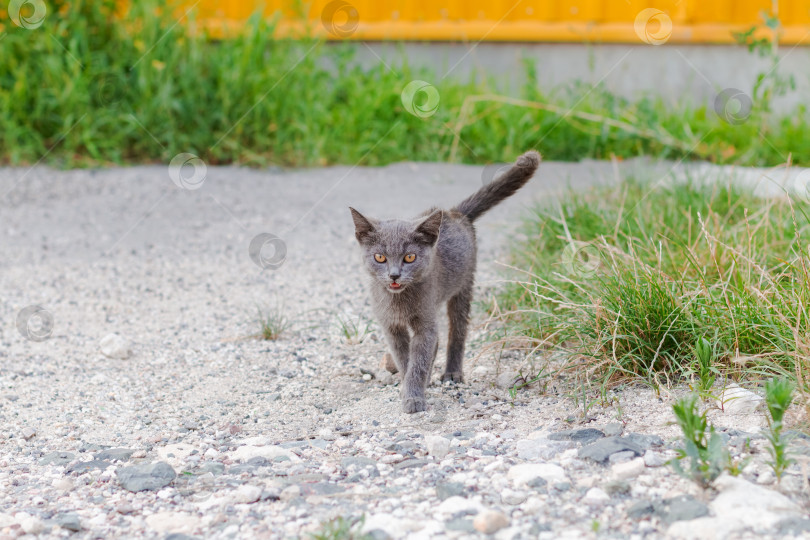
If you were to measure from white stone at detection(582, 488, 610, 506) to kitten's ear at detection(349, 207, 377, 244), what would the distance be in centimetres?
134

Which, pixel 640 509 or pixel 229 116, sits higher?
pixel 229 116

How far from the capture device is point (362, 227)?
3.23 m

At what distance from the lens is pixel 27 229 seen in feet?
18.3

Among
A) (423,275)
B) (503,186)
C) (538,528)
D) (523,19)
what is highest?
(523,19)

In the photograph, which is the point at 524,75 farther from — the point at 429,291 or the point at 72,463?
the point at 72,463

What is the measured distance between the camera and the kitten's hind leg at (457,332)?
3.49 metres

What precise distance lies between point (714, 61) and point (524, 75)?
160cm

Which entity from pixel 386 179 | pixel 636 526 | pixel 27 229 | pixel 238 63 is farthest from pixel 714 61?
pixel 636 526

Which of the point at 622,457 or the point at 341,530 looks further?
the point at 622,457

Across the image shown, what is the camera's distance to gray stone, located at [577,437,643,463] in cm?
247

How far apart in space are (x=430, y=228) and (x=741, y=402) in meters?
1.21

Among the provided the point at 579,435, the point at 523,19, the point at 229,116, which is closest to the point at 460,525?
the point at 579,435

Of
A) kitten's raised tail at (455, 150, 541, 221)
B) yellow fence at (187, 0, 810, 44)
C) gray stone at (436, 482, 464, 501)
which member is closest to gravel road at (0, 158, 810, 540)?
gray stone at (436, 482, 464, 501)

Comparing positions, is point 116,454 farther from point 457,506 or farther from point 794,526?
point 794,526
